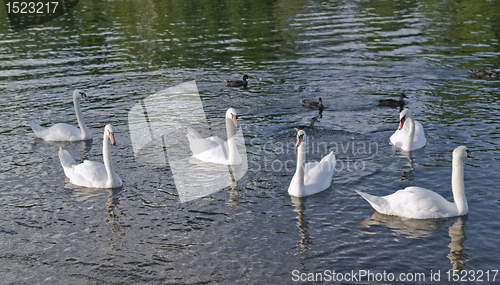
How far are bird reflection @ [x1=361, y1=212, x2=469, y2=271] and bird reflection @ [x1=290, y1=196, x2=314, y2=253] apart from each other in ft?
4.35

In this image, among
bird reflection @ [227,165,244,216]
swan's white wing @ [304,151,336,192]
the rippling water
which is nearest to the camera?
the rippling water

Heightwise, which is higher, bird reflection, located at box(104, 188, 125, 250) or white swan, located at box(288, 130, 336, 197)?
white swan, located at box(288, 130, 336, 197)

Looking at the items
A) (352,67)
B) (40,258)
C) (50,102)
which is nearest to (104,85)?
(50,102)

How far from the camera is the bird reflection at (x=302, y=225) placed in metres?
10.6

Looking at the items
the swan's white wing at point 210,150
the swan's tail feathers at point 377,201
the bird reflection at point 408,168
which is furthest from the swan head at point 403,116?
the swan's white wing at point 210,150

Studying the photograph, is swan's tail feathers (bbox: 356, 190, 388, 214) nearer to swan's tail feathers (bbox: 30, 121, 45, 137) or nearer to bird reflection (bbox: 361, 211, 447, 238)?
bird reflection (bbox: 361, 211, 447, 238)

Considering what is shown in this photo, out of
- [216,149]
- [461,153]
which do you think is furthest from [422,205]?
[216,149]

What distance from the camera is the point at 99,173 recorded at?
13.7m

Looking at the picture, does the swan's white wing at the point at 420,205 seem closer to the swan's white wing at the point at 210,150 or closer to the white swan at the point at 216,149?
the white swan at the point at 216,149

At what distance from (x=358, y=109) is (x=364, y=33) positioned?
1413cm

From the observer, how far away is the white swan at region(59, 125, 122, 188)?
1351cm

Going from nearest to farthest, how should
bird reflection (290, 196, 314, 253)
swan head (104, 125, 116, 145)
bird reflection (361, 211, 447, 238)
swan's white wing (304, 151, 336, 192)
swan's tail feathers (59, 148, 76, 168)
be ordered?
bird reflection (290, 196, 314, 253) < bird reflection (361, 211, 447, 238) < swan's white wing (304, 151, 336, 192) < swan head (104, 125, 116, 145) < swan's tail feathers (59, 148, 76, 168)

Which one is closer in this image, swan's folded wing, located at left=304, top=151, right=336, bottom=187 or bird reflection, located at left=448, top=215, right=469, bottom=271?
bird reflection, located at left=448, top=215, right=469, bottom=271

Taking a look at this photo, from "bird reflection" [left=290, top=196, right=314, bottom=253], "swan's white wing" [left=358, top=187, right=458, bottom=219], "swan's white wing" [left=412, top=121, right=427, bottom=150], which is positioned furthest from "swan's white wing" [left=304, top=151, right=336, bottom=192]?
"swan's white wing" [left=412, top=121, right=427, bottom=150]
